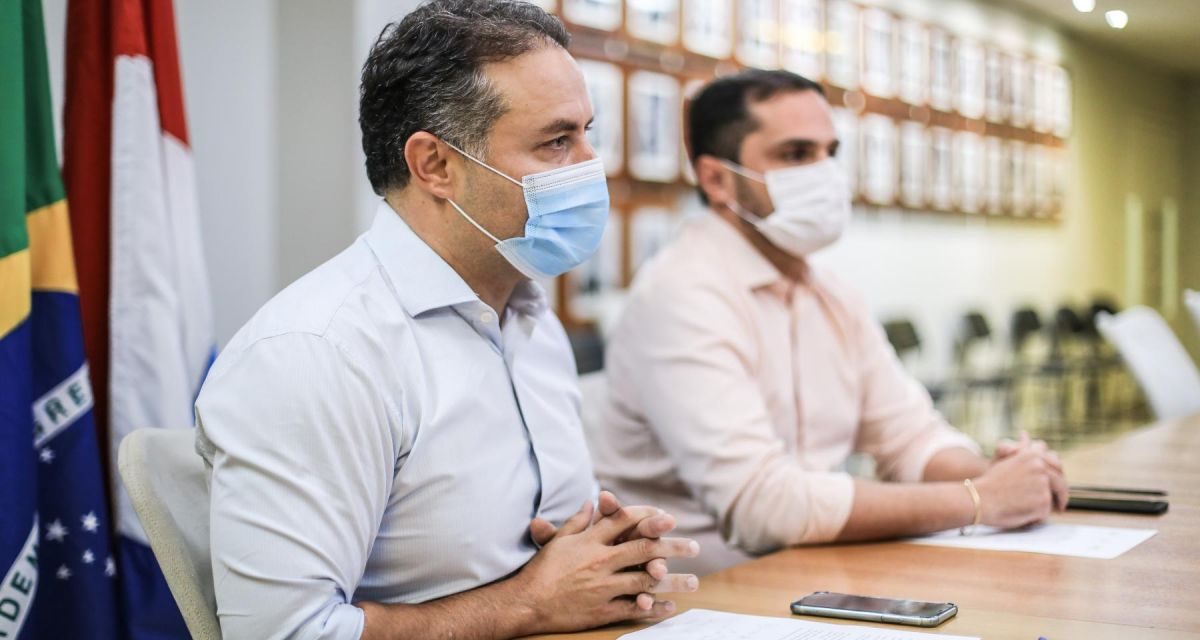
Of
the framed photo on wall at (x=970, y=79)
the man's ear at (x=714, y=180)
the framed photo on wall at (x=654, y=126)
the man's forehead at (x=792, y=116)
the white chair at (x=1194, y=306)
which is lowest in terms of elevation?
the white chair at (x=1194, y=306)

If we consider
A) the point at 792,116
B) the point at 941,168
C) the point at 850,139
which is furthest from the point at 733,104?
the point at 941,168

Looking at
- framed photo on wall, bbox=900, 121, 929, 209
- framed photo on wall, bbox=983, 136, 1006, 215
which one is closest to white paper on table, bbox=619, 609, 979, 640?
framed photo on wall, bbox=900, 121, 929, 209

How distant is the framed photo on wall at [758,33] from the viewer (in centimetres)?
661

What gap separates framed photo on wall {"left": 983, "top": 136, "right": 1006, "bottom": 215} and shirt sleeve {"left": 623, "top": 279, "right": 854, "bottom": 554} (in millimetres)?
7382

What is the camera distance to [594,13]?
547 centimetres

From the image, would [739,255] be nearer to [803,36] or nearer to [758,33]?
[758,33]

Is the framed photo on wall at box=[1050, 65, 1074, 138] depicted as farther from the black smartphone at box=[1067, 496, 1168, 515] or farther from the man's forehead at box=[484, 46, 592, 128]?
the man's forehead at box=[484, 46, 592, 128]

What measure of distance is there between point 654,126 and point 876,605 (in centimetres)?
470

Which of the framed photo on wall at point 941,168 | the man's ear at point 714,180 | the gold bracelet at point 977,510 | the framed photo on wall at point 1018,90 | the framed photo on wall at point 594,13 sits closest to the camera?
the gold bracelet at point 977,510

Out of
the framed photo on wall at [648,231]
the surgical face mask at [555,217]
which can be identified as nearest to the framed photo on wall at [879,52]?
the framed photo on wall at [648,231]

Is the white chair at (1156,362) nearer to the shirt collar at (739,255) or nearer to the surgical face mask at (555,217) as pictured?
the shirt collar at (739,255)

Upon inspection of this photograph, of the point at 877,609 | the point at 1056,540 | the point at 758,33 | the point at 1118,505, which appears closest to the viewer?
the point at 877,609

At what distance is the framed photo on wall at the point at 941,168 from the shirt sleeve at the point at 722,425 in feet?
21.5

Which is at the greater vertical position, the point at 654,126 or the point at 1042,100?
the point at 1042,100
